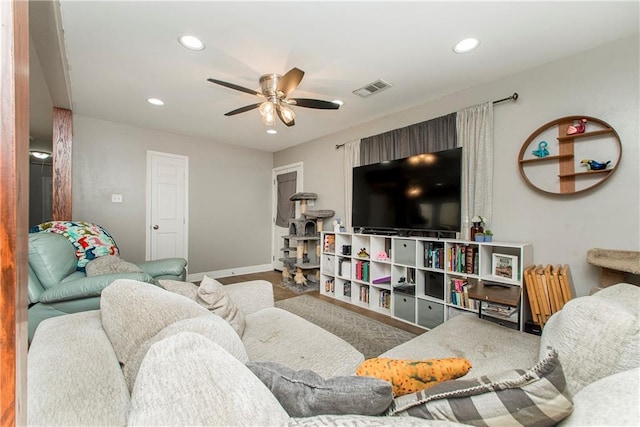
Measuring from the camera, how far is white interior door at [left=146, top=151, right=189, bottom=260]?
4164 millimetres

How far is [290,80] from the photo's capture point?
214 centimetres

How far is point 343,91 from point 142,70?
6.48 feet

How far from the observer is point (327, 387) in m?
0.69

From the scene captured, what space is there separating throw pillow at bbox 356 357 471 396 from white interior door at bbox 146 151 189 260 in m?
4.37

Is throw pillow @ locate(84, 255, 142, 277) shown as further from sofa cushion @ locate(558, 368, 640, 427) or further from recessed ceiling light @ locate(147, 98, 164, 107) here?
sofa cushion @ locate(558, 368, 640, 427)

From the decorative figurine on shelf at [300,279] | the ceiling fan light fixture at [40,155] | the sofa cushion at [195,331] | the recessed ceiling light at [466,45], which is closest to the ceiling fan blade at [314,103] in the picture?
the recessed ceiling light at [466,45]

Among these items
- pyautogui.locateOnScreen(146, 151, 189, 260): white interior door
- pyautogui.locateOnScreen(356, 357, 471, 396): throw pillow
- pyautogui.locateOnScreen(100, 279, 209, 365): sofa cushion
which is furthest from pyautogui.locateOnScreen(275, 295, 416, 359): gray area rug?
pyautogui.locateOnScreen(146, 151, 189, 260): white interior door

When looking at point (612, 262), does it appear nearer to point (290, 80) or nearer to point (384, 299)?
point (384, 299)

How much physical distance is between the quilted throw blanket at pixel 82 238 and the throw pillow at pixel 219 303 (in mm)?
1818

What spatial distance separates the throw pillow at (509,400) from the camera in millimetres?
585

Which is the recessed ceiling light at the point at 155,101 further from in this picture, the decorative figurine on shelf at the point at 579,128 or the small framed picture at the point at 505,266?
the decorative figurine on shelf at the point at 579,128

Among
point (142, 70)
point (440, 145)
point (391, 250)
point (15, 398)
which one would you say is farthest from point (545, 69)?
point (142, 70)

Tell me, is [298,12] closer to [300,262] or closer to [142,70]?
[142,70]

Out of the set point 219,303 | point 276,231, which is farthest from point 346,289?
point 219,303
